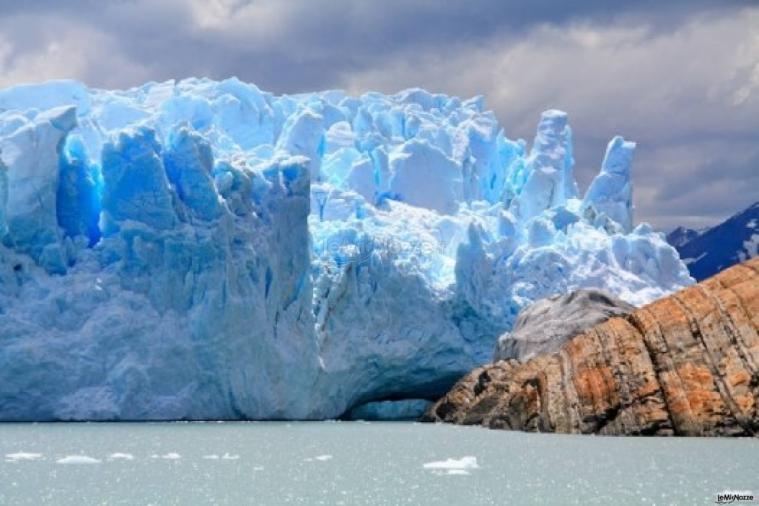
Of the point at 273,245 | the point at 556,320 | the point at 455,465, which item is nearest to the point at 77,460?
the point at 455,465

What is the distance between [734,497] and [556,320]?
965 inches

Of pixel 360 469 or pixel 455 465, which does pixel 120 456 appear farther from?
pixel 455 465

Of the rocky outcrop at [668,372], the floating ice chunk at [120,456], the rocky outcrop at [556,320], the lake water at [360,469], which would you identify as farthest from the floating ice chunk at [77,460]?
the rocky outcrop at [556,320]

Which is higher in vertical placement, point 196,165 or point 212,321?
point 196,165

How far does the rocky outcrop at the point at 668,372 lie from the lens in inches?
1051

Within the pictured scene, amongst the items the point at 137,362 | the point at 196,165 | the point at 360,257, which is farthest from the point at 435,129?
the point at 137,362

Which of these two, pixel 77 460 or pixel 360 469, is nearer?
pixel 360 469

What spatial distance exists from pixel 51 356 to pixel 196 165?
7196 millimetres

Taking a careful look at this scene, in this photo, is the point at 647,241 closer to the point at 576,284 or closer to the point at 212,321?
the point at 576,284

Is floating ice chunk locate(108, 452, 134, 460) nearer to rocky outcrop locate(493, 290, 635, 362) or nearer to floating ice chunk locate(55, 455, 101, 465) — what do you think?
floating ice chunk locate(55, 455, 101, 465)

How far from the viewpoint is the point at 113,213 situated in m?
35.0

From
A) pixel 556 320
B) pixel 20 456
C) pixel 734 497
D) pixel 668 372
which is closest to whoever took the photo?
pixel 734 497

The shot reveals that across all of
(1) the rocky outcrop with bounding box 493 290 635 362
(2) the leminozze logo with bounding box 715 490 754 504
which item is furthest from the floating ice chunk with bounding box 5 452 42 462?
(1) the rocky outcrop with bounding box 493 290 635 362

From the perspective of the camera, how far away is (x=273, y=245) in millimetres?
38125
